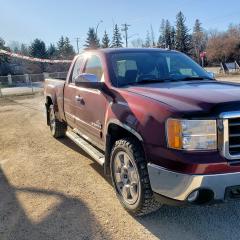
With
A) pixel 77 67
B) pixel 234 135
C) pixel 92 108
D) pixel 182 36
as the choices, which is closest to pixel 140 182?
pixel 234 135

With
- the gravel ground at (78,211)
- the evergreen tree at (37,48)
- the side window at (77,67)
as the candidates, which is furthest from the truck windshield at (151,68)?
the evergreen tree at (37,48)

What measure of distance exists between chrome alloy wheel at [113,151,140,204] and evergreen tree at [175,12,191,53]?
91362mm

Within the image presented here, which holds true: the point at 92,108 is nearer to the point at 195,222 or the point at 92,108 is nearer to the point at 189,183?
the point at 195,222

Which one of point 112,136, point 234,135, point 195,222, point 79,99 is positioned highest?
point 79,99

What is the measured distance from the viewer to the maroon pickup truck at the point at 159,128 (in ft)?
11.2

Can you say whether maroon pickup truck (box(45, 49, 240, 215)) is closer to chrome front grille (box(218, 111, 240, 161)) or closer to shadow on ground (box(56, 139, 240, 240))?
chrome front grille (box(218, 111, 240, 161))

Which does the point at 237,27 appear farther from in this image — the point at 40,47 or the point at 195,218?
the point at 195,218

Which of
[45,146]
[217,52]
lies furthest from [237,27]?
[45,146]

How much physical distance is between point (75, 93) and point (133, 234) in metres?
2.85

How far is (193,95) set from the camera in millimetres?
3824

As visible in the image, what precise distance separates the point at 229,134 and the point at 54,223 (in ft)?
6.77

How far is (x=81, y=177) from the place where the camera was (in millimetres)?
5742

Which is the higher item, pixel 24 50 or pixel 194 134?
pixel 24 50

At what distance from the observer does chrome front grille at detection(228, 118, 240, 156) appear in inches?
135
